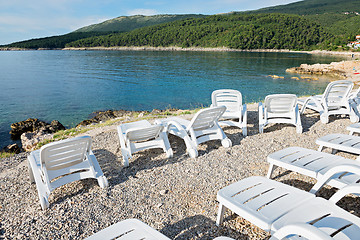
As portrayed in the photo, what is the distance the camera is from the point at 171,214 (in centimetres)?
311

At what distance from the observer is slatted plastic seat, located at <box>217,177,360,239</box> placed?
1978mm

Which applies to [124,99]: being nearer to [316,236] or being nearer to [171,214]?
[171,214]

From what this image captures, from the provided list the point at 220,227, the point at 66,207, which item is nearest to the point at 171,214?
the point at 220,227

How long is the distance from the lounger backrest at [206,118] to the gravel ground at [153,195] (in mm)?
564

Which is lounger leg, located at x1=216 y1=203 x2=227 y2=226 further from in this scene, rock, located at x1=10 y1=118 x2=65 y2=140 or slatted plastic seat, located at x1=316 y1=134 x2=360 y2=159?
rock, located at x1=10 y1=118 x2=65 y2=140

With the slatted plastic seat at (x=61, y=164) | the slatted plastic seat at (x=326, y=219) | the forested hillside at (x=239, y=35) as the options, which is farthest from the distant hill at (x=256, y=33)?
the slatted plastic seat at (x=61, y=164)

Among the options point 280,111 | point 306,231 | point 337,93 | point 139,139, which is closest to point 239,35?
point 337,93

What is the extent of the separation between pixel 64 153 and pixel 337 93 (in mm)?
7417

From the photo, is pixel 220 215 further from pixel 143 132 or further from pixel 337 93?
pixel 337 93

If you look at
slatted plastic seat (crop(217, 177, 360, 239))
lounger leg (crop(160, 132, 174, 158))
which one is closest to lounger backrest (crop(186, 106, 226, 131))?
lounger leg (crop(160, 132, 174, 158))

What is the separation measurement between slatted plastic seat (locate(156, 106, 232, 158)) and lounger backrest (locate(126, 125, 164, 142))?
566 mm

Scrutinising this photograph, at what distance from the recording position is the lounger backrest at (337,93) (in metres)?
6.66

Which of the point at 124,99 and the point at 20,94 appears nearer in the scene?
the point at 124,99

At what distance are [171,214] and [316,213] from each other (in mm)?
1736
